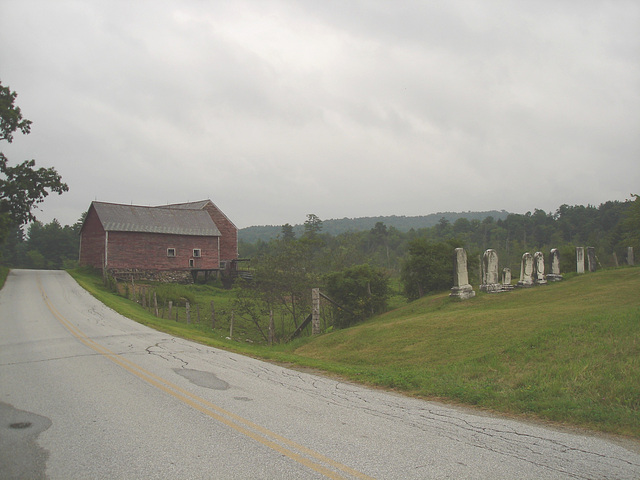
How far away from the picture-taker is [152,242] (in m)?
44.5

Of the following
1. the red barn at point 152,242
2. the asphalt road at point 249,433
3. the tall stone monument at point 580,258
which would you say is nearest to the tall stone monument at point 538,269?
the tall stone monument at point 580,258

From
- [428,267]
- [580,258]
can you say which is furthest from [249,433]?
[580,258]

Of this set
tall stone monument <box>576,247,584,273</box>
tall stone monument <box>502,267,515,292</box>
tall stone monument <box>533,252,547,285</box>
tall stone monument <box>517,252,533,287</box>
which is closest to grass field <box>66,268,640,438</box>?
tall stone monument <box>502,267,515,292</box>

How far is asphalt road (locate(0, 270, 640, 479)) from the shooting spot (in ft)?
14.6

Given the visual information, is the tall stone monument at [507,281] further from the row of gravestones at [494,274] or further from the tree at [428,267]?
the tree at [428,267]

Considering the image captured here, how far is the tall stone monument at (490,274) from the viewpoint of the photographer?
19422mm

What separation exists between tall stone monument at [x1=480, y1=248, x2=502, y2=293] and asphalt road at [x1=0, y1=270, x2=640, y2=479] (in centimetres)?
1221

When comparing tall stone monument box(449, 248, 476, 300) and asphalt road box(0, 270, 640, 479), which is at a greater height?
tall stone monument box(449, 248, 476, 300)

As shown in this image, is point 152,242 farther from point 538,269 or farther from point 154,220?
point 538,269

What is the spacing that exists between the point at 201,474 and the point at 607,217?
11135 centimetres

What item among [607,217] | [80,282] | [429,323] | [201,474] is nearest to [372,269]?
[429,323]

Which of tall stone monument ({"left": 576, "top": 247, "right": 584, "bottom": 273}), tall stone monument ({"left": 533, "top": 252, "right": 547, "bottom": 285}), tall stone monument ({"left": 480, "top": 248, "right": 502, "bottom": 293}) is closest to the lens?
tall stone monument ({"left": 480, "top": 248, "right": 502, "bottom": 293})

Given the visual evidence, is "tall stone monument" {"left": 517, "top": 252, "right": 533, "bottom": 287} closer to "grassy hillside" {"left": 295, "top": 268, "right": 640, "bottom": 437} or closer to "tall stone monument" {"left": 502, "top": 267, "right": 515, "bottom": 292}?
"tall stone monument" {"left": 502, "top": 267, "right": 515, "bottom": 292}

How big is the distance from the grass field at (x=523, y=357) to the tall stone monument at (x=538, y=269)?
3721mm
